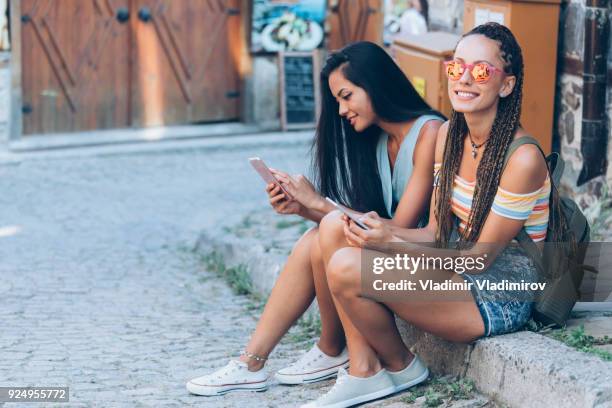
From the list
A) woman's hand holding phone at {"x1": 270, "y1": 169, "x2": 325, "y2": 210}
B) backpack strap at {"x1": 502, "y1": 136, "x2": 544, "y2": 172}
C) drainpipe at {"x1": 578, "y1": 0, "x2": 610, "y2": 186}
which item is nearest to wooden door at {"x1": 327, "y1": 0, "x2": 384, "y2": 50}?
drainpipe at {"x1": 578, "y1": 0, "x2": 610, "y2": 186}

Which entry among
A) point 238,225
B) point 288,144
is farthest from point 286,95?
point 238,225

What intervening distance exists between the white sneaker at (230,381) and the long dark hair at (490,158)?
860mm

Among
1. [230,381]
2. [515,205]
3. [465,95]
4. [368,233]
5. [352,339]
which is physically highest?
[465,95]

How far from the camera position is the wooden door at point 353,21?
35.5 feet

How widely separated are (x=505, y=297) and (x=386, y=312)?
15.0 inches

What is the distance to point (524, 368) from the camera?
346 cm

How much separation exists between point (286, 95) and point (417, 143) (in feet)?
21.4

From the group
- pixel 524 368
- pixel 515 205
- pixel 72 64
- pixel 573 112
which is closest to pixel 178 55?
pixel 72 64

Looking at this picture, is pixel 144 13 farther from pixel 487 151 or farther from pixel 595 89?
pixel 487 151

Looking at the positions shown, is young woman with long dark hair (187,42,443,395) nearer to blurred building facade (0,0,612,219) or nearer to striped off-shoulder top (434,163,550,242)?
striped off-shoulder top (434,163,550,242)

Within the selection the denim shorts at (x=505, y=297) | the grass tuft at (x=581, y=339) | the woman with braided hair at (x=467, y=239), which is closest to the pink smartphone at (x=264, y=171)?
the woman with braided hair at (x=467, y=239)

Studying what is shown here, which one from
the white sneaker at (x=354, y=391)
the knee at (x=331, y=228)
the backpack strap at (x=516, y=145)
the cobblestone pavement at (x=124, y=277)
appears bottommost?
the cobblestone pavement at (x=124, y=277)

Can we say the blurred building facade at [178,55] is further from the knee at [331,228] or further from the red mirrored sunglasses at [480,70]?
the red mirrored sunglasses at [480,70]

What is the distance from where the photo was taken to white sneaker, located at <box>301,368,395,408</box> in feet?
12.5
